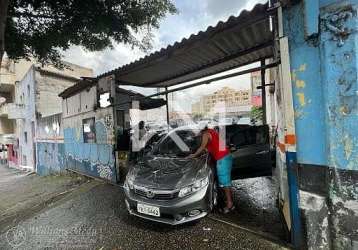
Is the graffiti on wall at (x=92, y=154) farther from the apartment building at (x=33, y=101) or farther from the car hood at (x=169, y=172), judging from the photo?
the apartment building at (x=33, y=101)

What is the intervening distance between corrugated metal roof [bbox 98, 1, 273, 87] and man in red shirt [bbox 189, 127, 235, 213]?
1767mm

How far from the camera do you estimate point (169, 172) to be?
4.67 metres

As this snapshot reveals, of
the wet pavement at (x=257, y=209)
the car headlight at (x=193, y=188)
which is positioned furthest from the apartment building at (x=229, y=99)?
the car headlight at (x=193, y=188)

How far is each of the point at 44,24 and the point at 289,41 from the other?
6.59 metres

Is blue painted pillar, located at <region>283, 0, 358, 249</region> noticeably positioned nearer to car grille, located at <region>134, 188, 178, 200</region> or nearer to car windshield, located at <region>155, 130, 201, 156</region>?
car grille, located at <region>134, 188, 178, 200</region>

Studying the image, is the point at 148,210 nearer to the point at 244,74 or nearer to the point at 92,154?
the point at 244,74

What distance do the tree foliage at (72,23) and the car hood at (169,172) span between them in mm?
4358

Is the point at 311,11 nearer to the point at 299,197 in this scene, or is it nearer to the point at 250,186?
the point at 299,197

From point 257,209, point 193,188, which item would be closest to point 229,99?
point 257,209

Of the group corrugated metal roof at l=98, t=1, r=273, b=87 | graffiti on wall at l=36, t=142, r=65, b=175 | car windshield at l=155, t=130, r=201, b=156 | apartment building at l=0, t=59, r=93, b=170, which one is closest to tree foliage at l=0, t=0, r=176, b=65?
corrugated metal roof at l=98, t=1, r=273, b=87

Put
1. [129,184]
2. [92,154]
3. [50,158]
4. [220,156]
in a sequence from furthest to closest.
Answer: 1. [50,158]
2. [92,154]
3. [220,156]
4. [129,184]

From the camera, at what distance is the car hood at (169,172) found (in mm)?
4391

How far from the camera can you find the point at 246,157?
21.2ft

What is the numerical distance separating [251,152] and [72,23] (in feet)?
19.0
